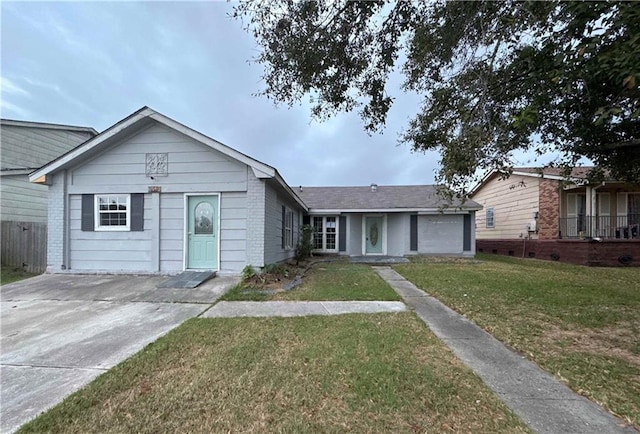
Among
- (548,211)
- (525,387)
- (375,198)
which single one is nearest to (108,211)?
(525,387)

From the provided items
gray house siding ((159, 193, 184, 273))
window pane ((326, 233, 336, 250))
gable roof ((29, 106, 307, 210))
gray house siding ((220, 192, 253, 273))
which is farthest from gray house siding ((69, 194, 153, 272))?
window pane ((326, 233, 336, 250))

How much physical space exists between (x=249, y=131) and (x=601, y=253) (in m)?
18.1

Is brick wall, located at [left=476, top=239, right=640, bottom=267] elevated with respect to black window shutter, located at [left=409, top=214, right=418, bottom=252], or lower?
lower

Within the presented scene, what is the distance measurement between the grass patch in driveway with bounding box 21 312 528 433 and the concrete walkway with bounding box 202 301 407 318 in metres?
1.16

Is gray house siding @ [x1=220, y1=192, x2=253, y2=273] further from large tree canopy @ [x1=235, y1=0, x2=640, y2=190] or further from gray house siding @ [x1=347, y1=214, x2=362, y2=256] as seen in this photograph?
gray house siding @ [x1=347, y1=214, x2=362, y2=256]

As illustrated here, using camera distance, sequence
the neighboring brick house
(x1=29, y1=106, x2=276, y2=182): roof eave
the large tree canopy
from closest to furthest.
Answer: the large tree canopy < (x1=29, y1=106, x2=276, y2=182): roof eave < the neighboring brick house

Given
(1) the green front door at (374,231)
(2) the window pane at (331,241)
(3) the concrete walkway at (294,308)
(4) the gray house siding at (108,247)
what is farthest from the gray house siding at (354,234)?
(3) the concrete walkway at (294,308)

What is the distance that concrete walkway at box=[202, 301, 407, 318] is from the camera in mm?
5508

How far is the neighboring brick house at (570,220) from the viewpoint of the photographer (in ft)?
43.9

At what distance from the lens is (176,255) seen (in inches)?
356

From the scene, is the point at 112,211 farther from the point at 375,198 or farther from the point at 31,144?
the point at 375,198

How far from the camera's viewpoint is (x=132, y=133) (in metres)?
9.23

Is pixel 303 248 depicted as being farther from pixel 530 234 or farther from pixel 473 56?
pixel 530 234

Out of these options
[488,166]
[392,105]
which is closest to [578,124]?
[488,166]
